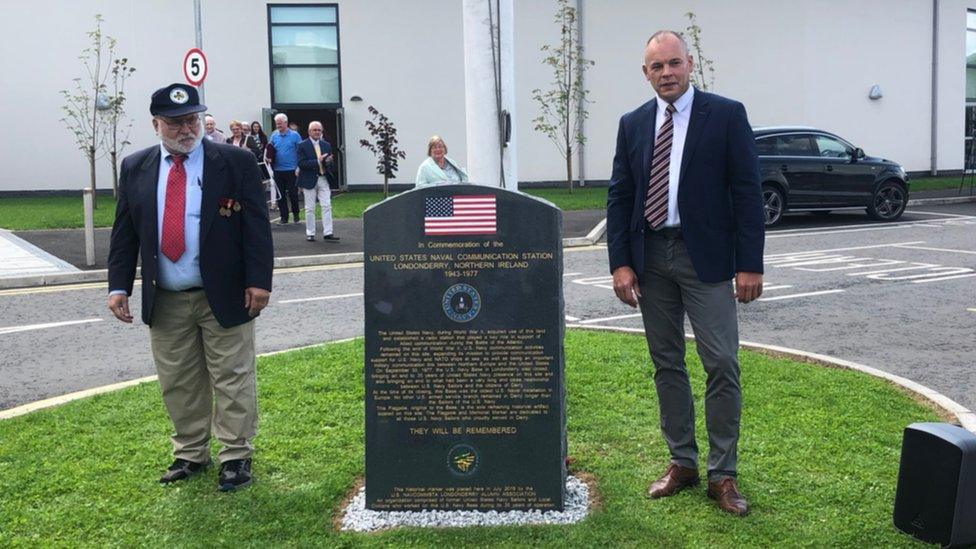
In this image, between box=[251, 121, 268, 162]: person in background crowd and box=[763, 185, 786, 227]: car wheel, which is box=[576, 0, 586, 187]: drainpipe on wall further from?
box=[763, 185, 786, 227]: car wheel

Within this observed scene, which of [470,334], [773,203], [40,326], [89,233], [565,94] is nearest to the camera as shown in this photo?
[470,334]

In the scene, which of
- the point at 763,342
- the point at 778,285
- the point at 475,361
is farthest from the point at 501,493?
the point at 778,285

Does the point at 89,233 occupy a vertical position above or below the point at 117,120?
below

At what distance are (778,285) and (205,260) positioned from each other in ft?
27.3

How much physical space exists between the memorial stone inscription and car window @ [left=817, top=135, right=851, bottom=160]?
1596 centimetres

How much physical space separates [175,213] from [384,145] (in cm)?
2060

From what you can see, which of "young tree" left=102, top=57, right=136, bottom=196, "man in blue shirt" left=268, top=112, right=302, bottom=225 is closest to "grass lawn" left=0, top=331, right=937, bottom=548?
"man in blue shirt" left=268, top=112, right=302, bottom=225

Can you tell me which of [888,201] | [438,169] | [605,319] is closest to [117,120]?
[438,169]

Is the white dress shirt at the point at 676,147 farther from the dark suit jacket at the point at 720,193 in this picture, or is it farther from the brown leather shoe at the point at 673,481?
the brown leather shoe at the point at 673,481

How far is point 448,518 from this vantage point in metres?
4.64

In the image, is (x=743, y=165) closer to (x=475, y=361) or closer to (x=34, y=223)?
(x=475, y=361)

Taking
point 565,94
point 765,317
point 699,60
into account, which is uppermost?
point 699,60

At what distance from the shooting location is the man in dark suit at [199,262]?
5023 mm

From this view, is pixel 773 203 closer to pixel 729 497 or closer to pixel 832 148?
pixel 832 148
